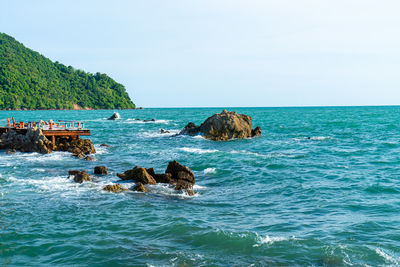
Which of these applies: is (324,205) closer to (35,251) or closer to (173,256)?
(173,256)

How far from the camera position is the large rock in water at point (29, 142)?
35.7 m

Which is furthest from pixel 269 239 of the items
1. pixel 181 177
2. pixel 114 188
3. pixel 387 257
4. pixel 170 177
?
pixel 170 177

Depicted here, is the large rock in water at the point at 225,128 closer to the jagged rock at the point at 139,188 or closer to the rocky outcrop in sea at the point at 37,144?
the rocky outcrop in sea at the point at 37,144

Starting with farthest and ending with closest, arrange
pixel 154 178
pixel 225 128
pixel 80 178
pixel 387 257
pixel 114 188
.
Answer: pixel 225 128, pixel 154 178, pixel 80 178, pixel 114 188, pixel 387 257

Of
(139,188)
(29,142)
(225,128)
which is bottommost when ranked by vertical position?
(139,188)

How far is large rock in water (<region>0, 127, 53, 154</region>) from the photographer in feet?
117

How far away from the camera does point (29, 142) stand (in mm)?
36375

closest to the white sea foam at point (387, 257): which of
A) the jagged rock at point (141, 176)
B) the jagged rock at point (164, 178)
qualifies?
the jagged rock at point (164, 178)

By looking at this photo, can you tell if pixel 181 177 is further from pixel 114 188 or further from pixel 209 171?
pixel 209 171

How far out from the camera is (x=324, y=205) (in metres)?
17.1

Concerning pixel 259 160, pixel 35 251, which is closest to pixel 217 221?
pixel 35 251

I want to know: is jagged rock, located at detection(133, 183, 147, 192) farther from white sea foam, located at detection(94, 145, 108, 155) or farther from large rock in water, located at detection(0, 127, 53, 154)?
large rock in water, located at detection(0, 127, 53, 154)

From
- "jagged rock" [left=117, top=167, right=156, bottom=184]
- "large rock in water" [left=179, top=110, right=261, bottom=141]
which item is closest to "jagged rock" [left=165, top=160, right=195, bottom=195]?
"jagged rock" [left=117, top=167, right=156, bottom=184]

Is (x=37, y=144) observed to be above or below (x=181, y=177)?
above
